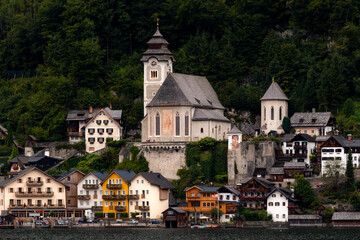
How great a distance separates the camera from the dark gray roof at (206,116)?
123 metres

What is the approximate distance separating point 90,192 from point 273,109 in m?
25.4

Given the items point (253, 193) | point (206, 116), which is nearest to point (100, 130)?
point (206, 116)

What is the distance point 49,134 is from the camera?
438 feet

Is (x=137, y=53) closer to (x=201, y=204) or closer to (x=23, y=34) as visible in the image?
(x=23, y=34)

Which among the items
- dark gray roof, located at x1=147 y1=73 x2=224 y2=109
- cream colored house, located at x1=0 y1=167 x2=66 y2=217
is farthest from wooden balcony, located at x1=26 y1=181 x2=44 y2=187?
dark gray roof, located at x1=147 y1=73 x2=224 y2=109

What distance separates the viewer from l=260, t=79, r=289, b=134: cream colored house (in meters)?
126

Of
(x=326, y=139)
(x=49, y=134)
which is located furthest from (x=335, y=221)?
(x=49, y=134)

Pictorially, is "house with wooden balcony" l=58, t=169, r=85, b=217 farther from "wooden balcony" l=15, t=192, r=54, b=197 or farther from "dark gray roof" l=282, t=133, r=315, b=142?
"dark gray roof" l=282, t=133, r=315, b=142

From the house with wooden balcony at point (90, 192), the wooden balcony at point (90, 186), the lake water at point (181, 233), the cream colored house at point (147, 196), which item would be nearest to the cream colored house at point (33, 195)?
the house with wooden balcony at point (90, 192)

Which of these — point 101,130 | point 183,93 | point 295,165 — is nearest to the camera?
point 295,165

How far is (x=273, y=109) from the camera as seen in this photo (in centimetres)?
12588

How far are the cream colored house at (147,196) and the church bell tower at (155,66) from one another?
17.8m

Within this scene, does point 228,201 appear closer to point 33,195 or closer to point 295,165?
point 295,165

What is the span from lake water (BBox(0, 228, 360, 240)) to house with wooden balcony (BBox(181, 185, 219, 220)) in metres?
5.90
